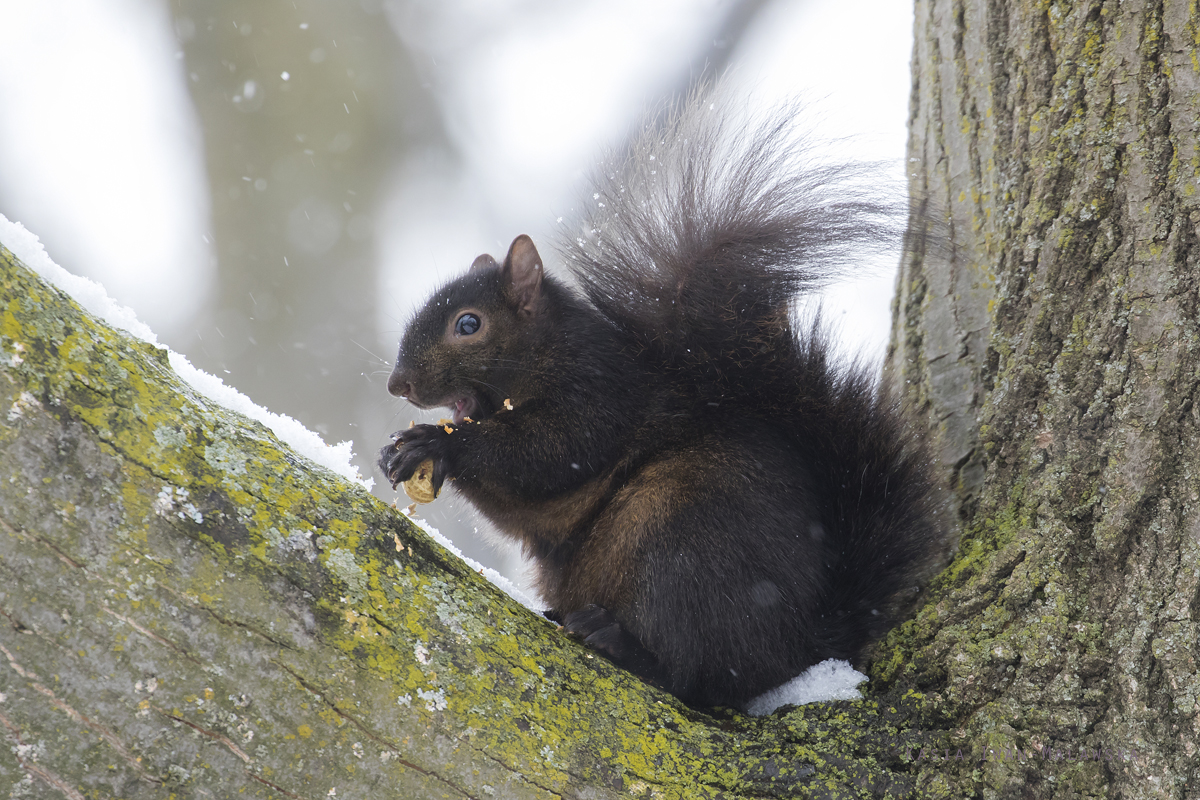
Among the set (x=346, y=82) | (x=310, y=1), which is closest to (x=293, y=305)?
(x=346, y=82)

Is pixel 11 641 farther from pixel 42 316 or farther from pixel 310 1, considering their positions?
pixel 310 1

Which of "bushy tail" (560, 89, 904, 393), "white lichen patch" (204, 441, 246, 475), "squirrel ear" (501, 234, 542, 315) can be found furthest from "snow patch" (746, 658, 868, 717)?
"squirrel ear" (501, 234, 542, 315)

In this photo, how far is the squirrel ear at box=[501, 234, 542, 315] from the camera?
8.49 feet

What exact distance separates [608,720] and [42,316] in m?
1.08

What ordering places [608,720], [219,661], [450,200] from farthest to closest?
[450,200] → [608,720] → [219,661]

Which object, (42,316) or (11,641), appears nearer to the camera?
(11,641)

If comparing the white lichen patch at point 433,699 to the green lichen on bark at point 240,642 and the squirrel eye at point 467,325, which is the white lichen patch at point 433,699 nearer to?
the green lichen on bark at point 240,642

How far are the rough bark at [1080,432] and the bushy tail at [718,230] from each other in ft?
0.96

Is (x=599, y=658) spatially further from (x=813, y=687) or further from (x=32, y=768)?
(x=32, y=768)

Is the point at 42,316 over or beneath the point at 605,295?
beneath

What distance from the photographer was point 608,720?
138 centimetres

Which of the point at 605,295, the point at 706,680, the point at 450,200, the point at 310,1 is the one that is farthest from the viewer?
the point at 450,200

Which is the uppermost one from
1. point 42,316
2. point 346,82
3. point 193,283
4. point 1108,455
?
point 346,82

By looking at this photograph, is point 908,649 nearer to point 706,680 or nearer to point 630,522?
point 706,680
